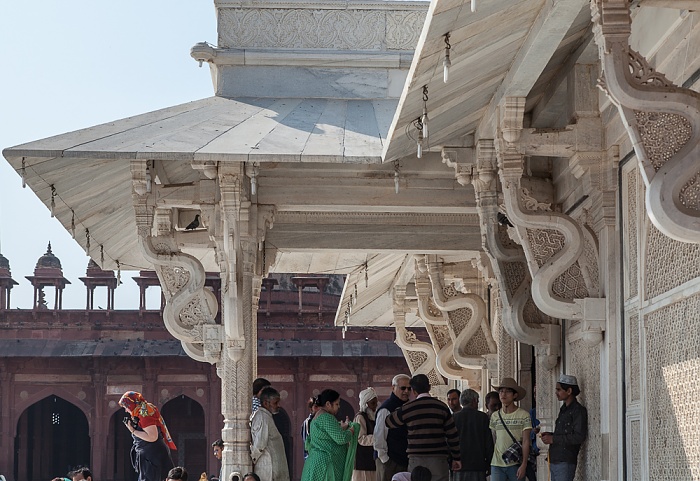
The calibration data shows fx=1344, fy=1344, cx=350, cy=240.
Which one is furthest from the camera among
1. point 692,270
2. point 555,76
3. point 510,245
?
point 510,245

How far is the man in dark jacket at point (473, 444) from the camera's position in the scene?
9.18m

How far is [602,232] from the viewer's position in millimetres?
8195

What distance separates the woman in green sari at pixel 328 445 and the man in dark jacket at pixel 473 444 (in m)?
0.76

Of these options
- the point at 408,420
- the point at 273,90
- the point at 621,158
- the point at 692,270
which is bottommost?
the point at 408,420

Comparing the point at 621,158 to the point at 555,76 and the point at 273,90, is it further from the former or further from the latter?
the point at 273,90

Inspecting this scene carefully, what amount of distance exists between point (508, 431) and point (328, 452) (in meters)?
1.22

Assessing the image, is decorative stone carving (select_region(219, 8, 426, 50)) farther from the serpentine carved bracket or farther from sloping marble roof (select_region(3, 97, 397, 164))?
the serpentine carved bracket

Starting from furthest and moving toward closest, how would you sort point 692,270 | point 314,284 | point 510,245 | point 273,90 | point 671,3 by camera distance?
point 314,284 < point 273,90 < point 510,245 < point 692,270 < point 671,3

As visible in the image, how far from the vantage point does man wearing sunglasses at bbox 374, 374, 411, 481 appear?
31.0ft

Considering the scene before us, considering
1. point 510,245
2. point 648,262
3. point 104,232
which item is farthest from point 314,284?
point 648,262

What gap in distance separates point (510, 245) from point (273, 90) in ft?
10.3

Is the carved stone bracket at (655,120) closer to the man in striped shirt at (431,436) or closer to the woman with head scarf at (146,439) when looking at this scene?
the man in striped shirt at (431,436)

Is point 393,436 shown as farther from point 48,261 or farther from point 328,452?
point 48,261

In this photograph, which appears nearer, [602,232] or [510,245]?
[602,232]
